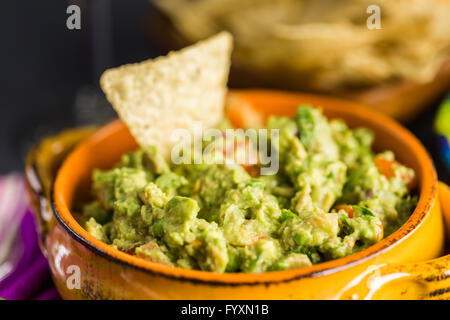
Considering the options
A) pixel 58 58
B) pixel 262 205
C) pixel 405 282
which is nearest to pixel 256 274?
pixel 262 205

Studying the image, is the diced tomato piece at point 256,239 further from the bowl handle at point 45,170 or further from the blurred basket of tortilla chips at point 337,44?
the blurred basket of tortilla chips at point 337,44

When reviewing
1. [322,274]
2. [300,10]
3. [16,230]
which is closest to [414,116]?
[300,10]

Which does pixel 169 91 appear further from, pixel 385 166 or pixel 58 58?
pixel 58 58

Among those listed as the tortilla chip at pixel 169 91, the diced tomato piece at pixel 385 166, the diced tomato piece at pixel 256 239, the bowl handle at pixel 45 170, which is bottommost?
the bowl handle at pixel 45 170

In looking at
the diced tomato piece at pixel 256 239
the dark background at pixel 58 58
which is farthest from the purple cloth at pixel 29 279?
the dark background at pixel 58 58

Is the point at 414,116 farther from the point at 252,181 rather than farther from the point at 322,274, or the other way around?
the point at 322,274
